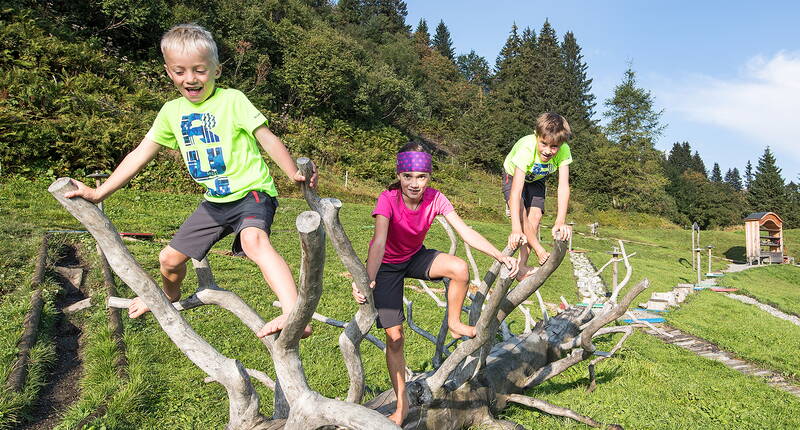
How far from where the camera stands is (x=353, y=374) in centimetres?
288

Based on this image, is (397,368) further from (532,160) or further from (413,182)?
(532,160)

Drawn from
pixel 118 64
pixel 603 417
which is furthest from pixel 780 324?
pixel 118 64

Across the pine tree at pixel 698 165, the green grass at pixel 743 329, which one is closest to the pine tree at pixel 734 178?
the pine tree at pixel 698 165

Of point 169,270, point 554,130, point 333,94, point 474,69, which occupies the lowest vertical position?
point 169,270

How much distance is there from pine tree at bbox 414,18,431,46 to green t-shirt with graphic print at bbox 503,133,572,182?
72.3 metres

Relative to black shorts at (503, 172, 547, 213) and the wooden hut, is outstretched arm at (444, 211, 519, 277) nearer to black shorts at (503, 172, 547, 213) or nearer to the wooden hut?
black shorts at (503, 172, 547, 213)

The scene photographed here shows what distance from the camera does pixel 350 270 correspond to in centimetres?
228

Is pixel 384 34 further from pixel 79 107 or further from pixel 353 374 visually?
pixel 353 374

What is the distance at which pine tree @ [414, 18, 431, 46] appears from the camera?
73.5m

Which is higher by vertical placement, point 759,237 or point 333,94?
point 333,94

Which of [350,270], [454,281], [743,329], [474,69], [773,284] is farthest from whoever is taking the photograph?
[474,69]

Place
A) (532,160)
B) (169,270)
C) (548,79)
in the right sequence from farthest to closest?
1. (548,79)
2. (532,160)
3. (169,270)

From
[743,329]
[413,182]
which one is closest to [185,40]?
[413,182]

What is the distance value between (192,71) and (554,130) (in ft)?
9.41
